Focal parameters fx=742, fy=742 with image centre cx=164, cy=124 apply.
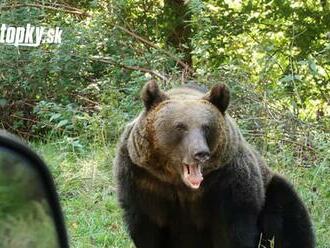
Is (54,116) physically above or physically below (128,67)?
below

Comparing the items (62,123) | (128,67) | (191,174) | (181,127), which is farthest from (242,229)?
(128,67)

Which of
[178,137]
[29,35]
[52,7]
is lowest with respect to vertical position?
[178,137]

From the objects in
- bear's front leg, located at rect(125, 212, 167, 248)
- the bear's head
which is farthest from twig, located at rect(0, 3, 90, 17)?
bear's front leg, located at rect(125, 212, 167, 248)

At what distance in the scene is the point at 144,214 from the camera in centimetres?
445

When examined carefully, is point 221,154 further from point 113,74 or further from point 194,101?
point 113,74

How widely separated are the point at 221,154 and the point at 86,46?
209 inches

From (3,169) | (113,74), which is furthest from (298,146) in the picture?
(3,169)

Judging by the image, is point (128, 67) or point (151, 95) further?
point (128, 67)

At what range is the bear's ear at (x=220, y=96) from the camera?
4.46m

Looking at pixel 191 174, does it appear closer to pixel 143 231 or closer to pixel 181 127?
pixel 181 127

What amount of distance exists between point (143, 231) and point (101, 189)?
5.93 ft

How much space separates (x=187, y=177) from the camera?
165 inches

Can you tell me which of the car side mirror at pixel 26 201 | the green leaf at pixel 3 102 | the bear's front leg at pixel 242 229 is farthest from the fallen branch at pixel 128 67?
the car side mirror at pixel 26 201

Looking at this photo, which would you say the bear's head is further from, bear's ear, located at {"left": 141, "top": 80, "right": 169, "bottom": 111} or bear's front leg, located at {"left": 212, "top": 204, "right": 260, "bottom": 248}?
bear's front leg, located at {"left": 212, "top": 204, "right": 260, "bottom": 248}
